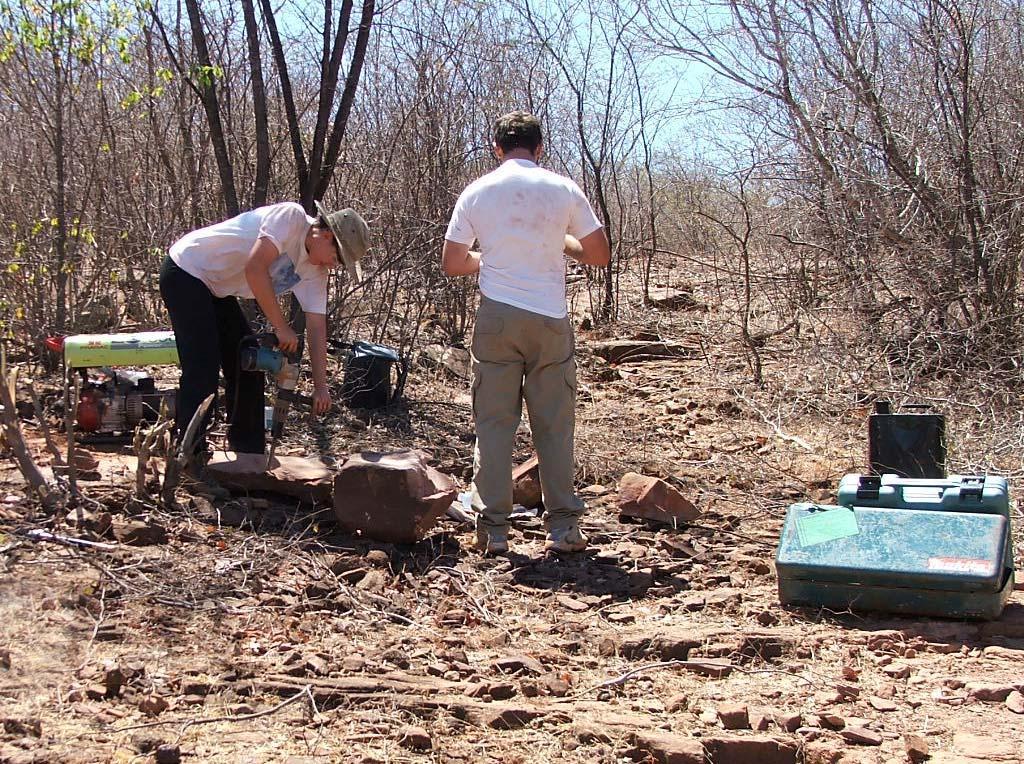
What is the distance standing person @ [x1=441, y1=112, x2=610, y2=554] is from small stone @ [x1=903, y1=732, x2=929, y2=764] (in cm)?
205

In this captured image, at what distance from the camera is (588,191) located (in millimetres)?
11688

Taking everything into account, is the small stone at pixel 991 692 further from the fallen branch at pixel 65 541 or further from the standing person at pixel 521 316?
the fallen branch at pixel 65 541

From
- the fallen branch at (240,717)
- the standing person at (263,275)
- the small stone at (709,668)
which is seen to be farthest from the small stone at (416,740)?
the standing person at (263,275)

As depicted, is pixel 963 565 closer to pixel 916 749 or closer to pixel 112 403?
pixel 916 749

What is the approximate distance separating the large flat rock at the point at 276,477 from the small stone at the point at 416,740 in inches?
82.0

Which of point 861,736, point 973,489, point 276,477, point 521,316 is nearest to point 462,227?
point 521,316

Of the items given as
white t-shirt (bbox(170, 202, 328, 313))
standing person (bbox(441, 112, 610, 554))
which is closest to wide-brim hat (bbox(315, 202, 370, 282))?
white t-shirt (bbox(170, 202, 328, 313))

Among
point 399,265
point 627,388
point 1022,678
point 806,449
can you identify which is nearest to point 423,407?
point 399,265

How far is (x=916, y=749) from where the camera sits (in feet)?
10.4

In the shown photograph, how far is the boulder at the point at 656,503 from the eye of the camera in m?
5.61

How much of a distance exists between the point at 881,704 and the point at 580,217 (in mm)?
2290

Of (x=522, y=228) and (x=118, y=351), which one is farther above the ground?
(x=522, y=228)

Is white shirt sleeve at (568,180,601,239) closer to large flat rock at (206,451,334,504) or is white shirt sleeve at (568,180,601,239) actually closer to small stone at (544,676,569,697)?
large flat rock at (206,451,334,504)

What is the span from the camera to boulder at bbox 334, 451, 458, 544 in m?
4.90
